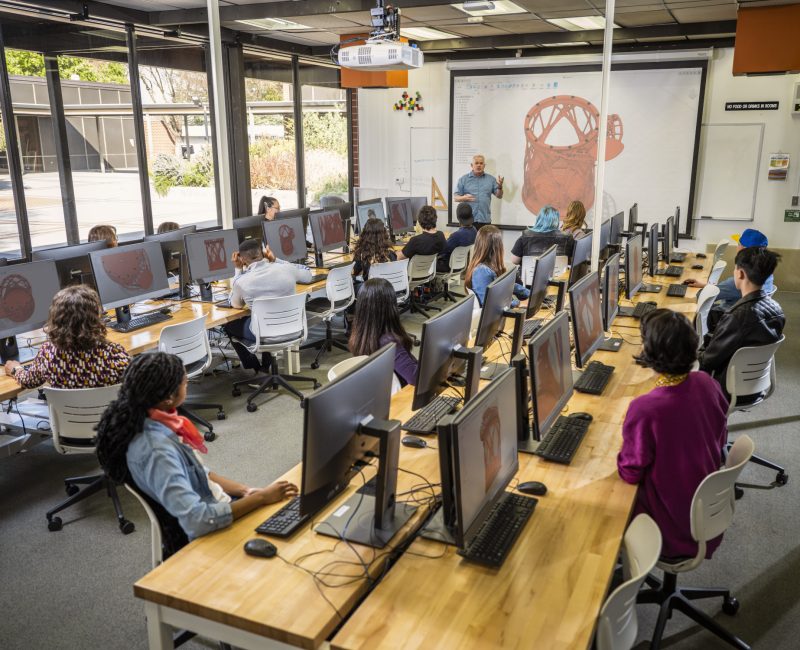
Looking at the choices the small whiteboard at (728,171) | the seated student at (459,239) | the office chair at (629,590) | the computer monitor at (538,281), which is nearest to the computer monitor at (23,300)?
the computer monitor at (538,281)

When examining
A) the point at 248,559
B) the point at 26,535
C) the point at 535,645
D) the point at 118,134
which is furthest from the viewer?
the point at 118,134

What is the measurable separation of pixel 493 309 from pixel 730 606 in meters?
1.70

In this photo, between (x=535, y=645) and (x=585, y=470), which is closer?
(x=535, y=645)

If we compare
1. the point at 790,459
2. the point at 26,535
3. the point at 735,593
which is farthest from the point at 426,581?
the point at 790,459

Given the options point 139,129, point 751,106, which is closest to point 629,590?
point 139,129

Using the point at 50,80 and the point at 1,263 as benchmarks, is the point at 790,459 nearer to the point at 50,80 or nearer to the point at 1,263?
the point at 1,263

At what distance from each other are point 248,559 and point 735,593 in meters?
2.32

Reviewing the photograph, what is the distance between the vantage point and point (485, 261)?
492cm

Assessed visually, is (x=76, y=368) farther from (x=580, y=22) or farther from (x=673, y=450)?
(x=580, y=22)

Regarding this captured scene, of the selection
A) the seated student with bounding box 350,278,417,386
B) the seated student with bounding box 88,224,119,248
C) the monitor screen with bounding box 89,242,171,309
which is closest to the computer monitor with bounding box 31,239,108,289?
the monitor screen with bounding box 89,242,171,309

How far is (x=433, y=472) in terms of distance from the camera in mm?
2771

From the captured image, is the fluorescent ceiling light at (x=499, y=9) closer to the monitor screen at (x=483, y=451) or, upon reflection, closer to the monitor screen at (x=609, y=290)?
the monitor screen at (x=609, y=290)

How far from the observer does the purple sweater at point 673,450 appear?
2.58 meters

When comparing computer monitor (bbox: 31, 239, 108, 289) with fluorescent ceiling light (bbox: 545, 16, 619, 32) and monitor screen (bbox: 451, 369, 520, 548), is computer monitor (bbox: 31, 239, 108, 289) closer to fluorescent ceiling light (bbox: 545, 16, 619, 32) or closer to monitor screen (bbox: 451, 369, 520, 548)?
monitor screen (bbox: 451, 369, 520, 548)
